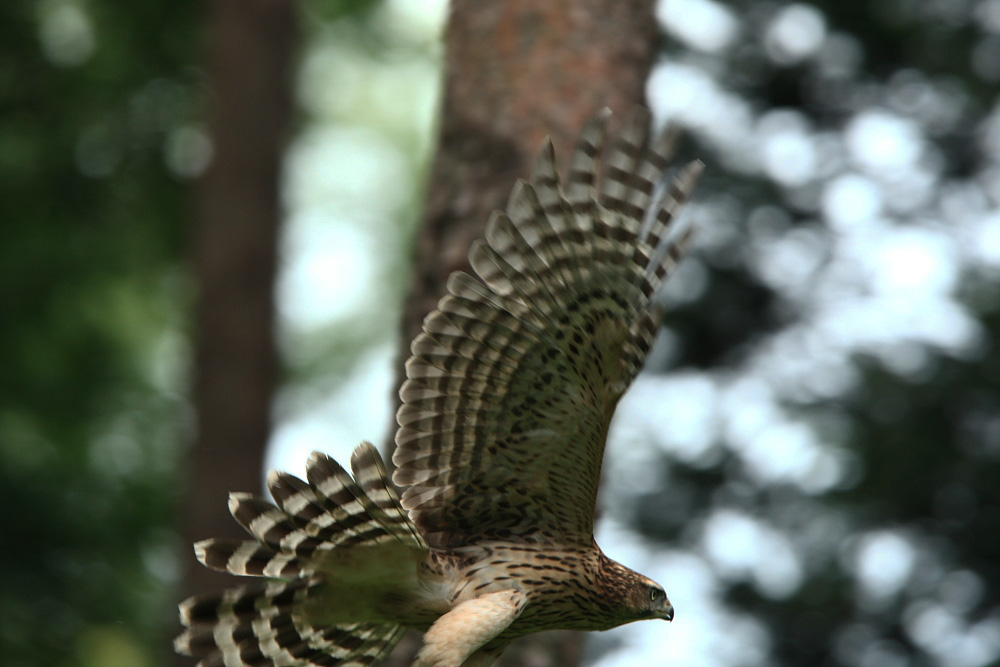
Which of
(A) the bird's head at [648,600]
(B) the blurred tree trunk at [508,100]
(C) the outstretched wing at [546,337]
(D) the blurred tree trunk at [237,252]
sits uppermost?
(D) the blurred tree trunk at [237,252]

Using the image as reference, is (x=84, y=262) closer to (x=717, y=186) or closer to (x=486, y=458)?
(x=717, y=186)

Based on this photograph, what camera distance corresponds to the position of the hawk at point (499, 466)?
3.31m

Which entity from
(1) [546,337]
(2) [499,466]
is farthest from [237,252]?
(1) [546,337]

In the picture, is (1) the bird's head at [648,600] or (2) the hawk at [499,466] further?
(1) the bird's head at [648,600]

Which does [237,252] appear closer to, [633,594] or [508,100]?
[508,100]

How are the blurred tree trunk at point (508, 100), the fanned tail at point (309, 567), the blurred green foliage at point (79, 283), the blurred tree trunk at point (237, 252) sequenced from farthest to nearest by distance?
the blurred green foliage at point (79, 283), the blurred tree trunk at point (237, 252), the blurred tree trunk at point (508, 100), the fanned tail at point (309, 567)

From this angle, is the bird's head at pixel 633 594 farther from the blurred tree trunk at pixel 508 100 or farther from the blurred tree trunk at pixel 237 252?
the blurred tree trunk at pixel 237 252

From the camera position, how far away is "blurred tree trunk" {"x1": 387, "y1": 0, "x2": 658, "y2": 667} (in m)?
4.02

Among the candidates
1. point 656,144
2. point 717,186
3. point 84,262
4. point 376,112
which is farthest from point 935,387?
point 376,112

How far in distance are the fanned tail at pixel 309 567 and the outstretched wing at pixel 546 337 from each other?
0.86 ft

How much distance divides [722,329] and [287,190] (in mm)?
2932

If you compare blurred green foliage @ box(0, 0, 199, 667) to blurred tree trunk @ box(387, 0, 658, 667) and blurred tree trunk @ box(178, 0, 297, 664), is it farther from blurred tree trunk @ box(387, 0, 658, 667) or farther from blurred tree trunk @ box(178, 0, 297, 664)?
blurred tree trunk @ box(387, 0, 658, 667)

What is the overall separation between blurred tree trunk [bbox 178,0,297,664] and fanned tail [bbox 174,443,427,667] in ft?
9.87

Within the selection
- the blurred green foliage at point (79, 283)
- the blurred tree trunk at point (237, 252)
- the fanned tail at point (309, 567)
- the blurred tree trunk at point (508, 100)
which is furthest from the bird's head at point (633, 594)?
the blurred green foliage at point (79, 283)
